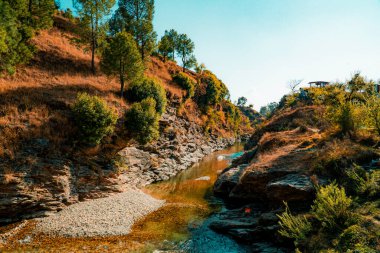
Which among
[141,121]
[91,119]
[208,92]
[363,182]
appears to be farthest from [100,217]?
[208,92]

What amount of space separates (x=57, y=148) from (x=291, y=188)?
20793 mm

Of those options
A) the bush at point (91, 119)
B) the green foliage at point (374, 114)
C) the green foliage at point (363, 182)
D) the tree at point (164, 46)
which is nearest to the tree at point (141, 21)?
the tree at point (164, 46)

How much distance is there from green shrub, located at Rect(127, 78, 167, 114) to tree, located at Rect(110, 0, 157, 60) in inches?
597

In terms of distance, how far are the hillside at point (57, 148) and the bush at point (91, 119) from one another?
3.22 ft

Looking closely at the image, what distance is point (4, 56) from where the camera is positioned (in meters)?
23.8

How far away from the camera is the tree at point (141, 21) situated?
47.4 metres

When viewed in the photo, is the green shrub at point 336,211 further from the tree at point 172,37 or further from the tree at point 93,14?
the tree at point 172,37

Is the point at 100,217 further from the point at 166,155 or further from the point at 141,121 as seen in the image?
the point at 166,155

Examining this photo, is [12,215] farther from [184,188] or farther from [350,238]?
[350,238]

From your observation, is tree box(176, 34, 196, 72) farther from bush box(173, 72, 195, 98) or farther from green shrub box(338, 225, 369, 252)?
green shrub box(338, 225, 369, 252)

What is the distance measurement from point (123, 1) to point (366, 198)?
56.2m

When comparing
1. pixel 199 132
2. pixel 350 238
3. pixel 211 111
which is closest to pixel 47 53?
pixel 199 132

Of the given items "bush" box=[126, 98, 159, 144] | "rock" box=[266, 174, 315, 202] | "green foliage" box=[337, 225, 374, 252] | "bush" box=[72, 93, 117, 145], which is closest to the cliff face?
"rock" box=[266, 174, 315, 202]

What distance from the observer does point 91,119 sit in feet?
72.1
